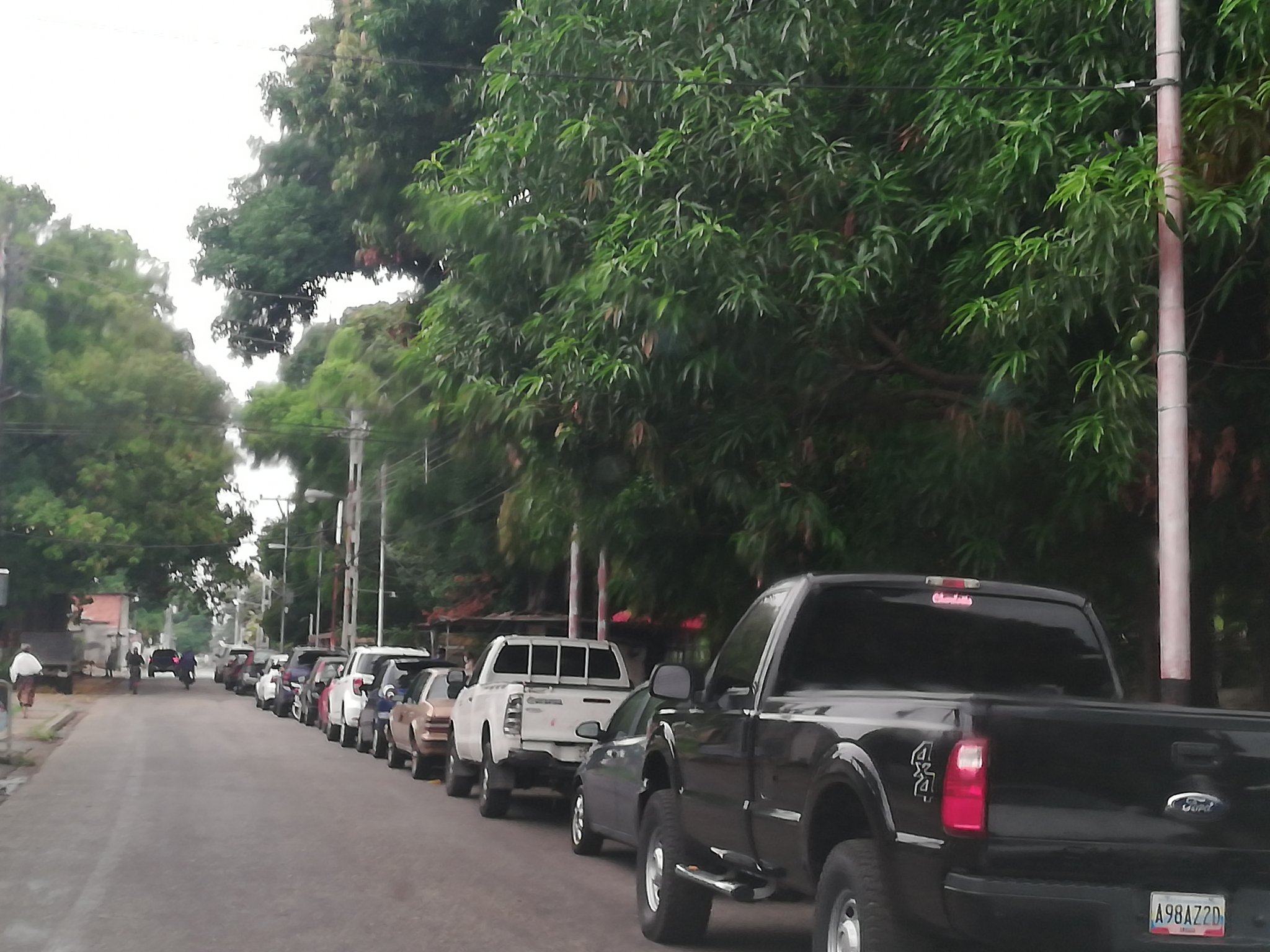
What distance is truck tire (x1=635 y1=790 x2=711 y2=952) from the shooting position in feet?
31.0

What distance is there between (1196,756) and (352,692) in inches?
1000

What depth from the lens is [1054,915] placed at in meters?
5.71

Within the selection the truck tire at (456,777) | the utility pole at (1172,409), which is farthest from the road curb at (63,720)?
the utility pole at (1172,409)

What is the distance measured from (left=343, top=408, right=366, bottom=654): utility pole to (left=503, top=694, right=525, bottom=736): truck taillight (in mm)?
29261

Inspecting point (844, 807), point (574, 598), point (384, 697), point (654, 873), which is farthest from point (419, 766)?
point (844, 807)

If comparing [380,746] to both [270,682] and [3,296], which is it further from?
[270,682]

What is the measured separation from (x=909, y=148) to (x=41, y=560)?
46762 mm

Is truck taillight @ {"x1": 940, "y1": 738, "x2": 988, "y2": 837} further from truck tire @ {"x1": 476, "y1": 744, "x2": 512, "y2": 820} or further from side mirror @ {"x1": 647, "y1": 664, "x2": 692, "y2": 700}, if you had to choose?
truck tire @ {"x1": 476, "y1": 744, "x2": 512, "y2": 820}

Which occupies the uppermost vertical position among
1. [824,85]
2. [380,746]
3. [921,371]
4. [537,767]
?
[824,85]

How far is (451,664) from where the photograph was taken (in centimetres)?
2562

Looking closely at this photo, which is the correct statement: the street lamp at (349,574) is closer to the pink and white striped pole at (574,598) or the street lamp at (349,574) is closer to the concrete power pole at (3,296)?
the concrete power pole at (3,296)

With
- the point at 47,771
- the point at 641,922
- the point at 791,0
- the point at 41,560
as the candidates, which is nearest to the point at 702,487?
the point at 791,0

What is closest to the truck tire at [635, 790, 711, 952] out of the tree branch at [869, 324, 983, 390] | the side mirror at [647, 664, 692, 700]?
the side mirror at [647, 664, 692, 700]

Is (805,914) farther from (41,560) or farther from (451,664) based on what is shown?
(41,560)
